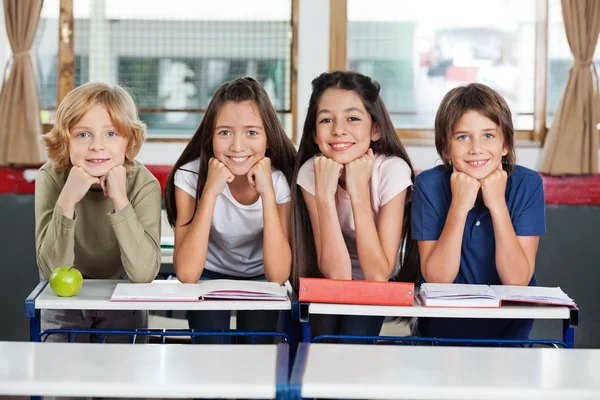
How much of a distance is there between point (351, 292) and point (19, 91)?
2964 millimetres

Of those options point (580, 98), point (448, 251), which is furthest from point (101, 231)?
point (580, 98)

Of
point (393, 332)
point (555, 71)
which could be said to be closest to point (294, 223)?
point (393, 332)

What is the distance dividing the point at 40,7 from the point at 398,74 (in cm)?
201

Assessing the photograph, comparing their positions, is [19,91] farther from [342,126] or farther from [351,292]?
[351,292]

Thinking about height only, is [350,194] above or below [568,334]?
above

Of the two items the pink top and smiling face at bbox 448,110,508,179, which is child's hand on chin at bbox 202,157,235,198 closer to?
the pink top

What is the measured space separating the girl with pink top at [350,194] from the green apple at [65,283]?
2.25 ft

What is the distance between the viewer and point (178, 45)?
464 centimetres

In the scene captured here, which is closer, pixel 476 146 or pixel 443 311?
pixel 443 311

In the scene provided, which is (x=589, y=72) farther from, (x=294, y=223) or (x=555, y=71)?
(x=294, y=223)

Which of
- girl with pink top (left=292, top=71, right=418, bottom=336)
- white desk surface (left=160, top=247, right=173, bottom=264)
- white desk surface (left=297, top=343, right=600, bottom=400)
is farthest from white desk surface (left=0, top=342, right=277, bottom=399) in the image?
white desk surface (left=160, top=247, right=173, bottom=264)

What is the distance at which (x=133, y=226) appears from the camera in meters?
2.45

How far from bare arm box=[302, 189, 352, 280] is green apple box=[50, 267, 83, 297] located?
751mm

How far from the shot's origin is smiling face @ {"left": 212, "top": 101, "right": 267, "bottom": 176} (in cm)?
264
